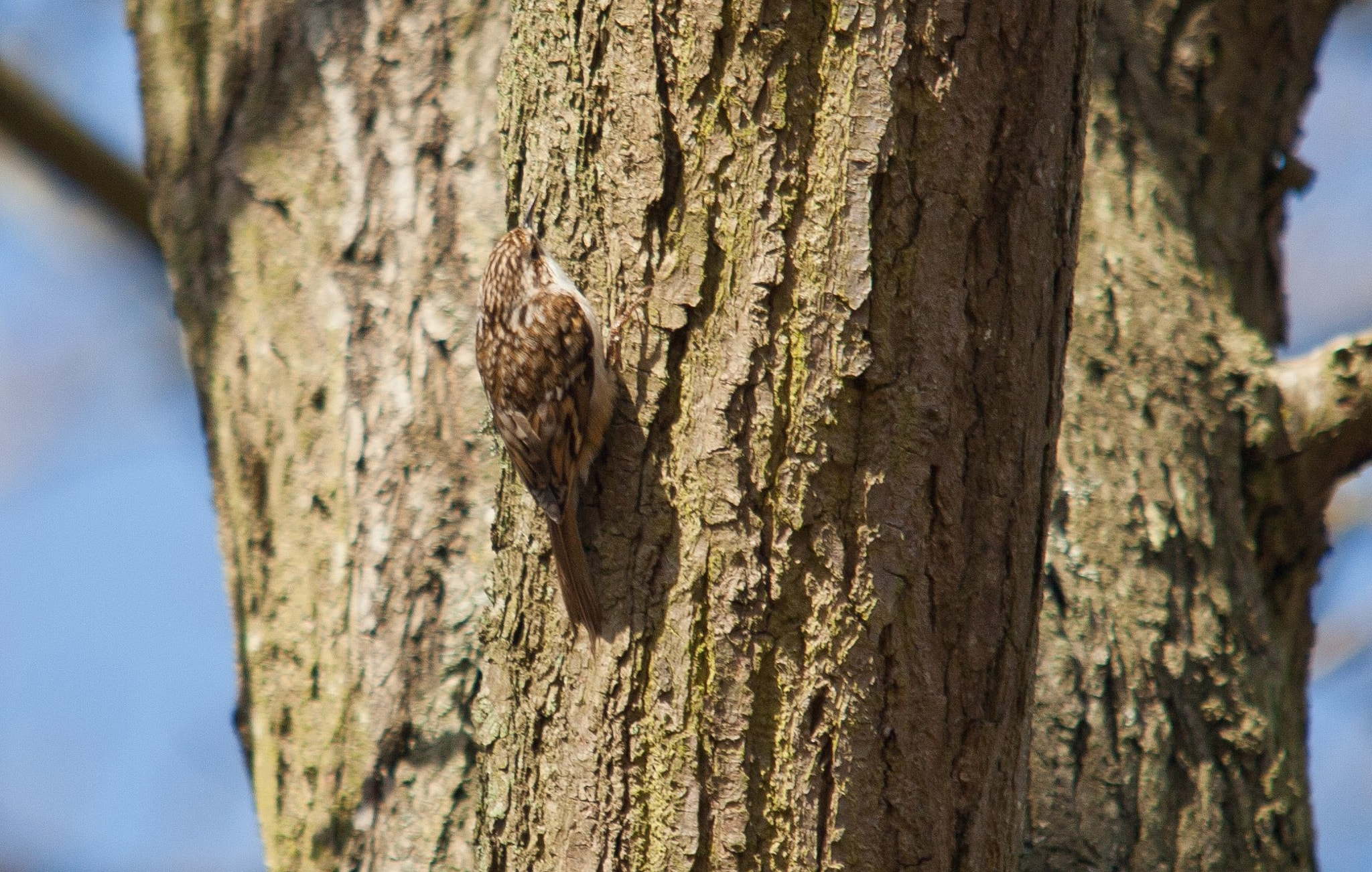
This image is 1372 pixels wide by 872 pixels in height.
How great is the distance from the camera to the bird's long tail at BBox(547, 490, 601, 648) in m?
1.95

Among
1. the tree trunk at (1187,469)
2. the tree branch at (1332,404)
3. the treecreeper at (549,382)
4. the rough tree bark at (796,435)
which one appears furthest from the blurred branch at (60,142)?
the tree branch at (1332,404)

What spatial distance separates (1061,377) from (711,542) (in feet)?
1.75

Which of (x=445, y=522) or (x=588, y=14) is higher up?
(x=588, y=14)

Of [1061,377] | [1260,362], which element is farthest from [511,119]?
[1260,362]

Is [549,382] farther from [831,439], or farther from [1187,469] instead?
[1187,469]

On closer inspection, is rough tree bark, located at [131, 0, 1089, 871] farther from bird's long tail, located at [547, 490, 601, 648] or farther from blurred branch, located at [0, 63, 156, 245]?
blurred branch, located at [0, 63, 156, 245]

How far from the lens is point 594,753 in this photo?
193 centimetres

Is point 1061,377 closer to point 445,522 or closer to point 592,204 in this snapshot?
point 592,204

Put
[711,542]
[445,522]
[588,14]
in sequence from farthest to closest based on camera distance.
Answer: [445,522]
[588,14]
[711,542]

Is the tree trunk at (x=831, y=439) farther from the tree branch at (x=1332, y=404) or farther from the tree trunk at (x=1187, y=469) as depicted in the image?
the tree branch at (x=1332, y=404)

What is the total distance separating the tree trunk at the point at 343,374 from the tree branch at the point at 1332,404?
1.66 meters

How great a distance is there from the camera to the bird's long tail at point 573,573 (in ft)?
6.40

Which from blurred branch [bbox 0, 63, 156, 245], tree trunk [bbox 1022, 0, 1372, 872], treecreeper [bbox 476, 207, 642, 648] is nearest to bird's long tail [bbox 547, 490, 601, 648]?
treecreeper [bbox 476, 207, 642, 648]

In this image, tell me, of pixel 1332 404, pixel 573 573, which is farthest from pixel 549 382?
pixel 1332 404
